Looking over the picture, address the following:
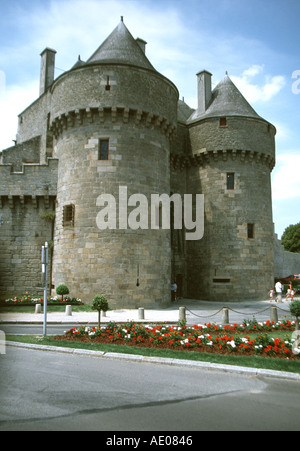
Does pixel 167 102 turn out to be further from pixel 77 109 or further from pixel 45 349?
pixel 45 349

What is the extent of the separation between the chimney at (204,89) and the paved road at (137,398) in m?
23.4

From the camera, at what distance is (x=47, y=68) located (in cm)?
2741

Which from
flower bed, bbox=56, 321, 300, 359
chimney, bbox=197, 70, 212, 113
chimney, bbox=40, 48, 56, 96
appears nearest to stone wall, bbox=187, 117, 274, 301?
chimney, bbox=197, 70, 212, 113

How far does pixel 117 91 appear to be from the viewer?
19.7 meters

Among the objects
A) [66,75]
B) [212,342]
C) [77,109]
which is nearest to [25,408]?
[212,342]

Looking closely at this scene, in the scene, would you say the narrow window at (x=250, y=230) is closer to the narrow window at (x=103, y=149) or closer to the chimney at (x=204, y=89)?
the chimney at (x=204, y=89)

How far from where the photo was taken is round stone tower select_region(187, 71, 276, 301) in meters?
24.6

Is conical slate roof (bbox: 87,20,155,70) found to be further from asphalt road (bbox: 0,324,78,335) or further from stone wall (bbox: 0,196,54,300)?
asphalt road (bbox: 0,324,78,335)

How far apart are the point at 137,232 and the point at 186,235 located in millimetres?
7758

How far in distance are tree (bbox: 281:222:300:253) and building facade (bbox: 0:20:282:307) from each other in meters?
39.5

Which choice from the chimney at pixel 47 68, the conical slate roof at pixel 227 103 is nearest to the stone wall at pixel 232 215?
the conical slate roof at pixel 227 103

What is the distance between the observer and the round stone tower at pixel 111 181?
1886cm

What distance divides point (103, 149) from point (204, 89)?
11.7 m

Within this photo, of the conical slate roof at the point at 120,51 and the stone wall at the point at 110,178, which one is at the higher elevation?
the conical slate roof at the point at 120,51
